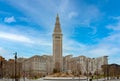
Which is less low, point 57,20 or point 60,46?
point 57,20

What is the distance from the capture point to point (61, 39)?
173125mm

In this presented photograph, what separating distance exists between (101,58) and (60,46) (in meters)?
37.6

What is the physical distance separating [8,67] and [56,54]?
48298mm

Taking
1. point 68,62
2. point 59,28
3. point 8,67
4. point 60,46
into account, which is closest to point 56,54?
point 60,46

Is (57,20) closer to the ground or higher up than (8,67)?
higher up

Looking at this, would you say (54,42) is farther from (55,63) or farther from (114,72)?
(114,72)

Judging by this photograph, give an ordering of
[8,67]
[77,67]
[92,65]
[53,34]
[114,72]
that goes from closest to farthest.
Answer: [8,67] → [114,72] → [77,67] → [53,34] → [92,65]

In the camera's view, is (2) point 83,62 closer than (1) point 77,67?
No

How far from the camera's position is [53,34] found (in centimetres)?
17550

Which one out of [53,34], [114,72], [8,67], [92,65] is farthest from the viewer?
[92,65]

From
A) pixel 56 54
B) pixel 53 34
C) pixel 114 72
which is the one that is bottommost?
pixel 114 72

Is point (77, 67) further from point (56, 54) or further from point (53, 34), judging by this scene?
point (53, 34)

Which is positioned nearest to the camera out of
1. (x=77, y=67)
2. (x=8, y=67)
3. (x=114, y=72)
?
(x=8, y=67)

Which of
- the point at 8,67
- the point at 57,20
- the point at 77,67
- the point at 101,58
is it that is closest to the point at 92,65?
the point at 101,58
